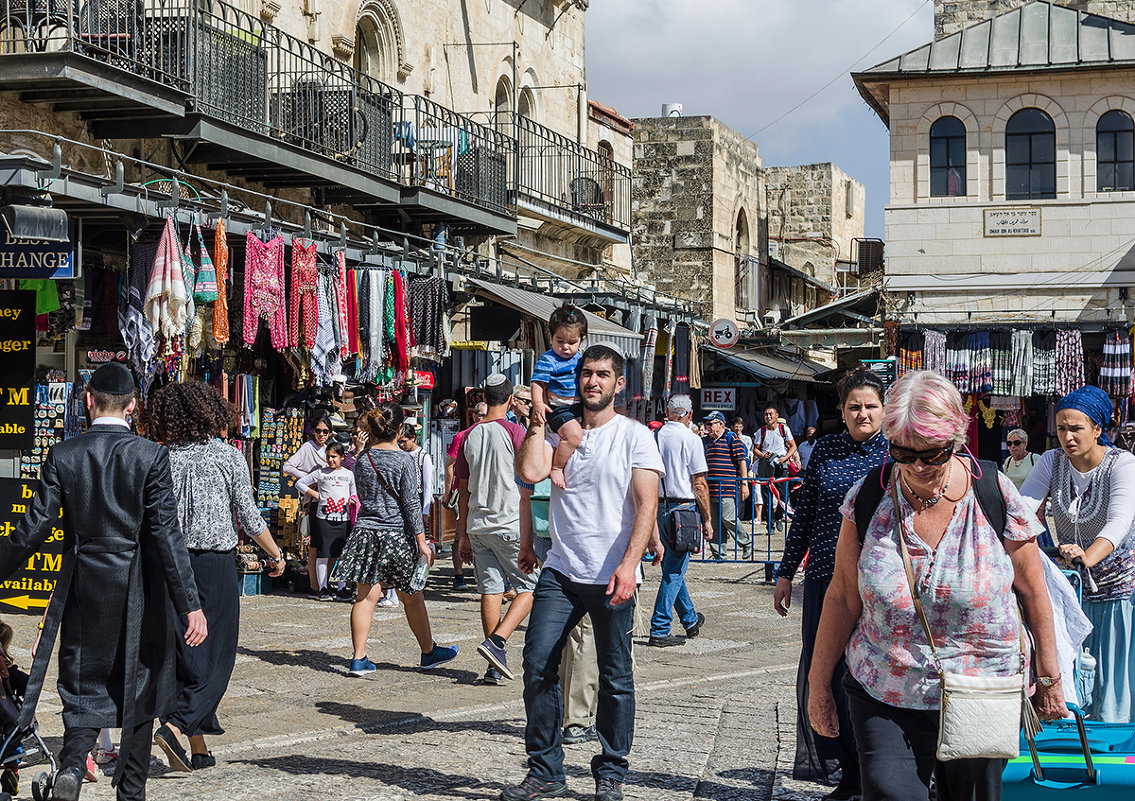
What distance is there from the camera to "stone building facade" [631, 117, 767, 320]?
3309cm

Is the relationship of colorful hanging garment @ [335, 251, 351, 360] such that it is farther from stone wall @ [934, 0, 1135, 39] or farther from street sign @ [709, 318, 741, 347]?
stone wall @ [934, 0, 1135, 39]

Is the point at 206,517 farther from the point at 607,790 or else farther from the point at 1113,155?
the point at 1113,155

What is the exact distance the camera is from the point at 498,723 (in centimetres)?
738

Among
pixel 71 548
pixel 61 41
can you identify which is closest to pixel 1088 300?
pixel 61 41

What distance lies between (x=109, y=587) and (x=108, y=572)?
6 centimetres

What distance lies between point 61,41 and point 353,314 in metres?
3.76

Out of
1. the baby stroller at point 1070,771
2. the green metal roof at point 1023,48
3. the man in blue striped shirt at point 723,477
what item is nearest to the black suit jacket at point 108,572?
the baby stroller at point 1070,771

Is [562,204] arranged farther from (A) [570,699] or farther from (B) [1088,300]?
(A) [570,699]

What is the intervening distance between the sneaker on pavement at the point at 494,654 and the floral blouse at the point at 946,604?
4.59 metres

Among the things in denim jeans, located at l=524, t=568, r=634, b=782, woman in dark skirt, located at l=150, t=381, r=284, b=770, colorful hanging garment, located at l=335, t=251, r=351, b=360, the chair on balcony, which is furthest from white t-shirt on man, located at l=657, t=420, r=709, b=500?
the chair on balcony

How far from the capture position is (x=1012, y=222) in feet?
88.6

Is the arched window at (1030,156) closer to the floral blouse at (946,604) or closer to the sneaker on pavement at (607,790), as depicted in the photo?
the sneaker on pavement at (607,790)

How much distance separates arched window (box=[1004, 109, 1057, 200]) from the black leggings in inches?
978

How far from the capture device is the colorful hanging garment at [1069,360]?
2198 centimetres
